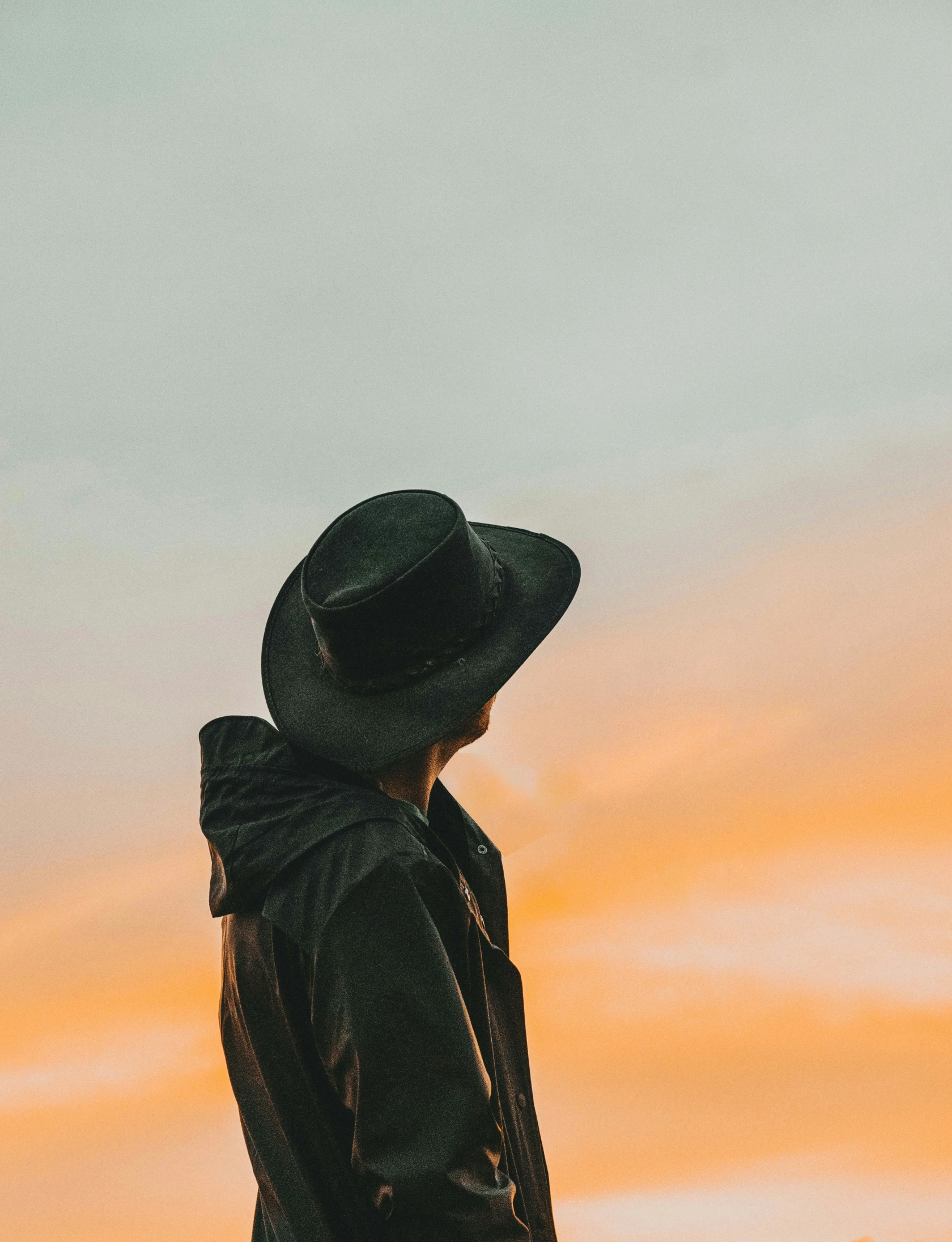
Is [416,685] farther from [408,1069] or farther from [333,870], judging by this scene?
[408,1069]

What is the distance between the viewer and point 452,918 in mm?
1792

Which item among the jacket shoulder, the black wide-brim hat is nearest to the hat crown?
the black wide-brim hat

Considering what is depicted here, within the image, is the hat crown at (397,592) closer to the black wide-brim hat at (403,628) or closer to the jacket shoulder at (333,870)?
the black wide-brim hat at (403,628)

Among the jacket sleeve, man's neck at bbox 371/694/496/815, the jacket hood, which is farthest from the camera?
man's neck at bbox 371/694/496/815

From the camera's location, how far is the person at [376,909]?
162 centimetres

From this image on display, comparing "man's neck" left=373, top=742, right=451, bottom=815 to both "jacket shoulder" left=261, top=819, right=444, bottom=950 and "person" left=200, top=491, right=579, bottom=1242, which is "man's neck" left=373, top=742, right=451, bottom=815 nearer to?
"person" left=200, top=491, right=579, bottom=1242

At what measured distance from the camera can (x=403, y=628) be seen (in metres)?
1.82

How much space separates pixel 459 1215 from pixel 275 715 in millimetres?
817

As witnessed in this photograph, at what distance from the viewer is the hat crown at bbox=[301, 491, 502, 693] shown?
1.81 meters

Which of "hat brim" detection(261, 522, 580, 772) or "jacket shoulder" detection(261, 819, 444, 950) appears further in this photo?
"hat brim" detection(261, 522, 580, 772)

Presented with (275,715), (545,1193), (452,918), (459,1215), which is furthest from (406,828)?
(545,1193)

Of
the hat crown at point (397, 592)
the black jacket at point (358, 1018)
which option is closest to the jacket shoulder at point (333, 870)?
the black jacket at point (358, 1018)

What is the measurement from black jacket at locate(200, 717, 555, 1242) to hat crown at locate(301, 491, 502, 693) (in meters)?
0.21

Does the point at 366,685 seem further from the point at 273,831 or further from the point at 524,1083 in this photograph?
the point at 524,1083
